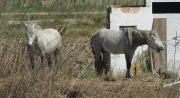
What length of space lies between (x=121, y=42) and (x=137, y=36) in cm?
59

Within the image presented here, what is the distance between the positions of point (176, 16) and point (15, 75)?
8.28 m

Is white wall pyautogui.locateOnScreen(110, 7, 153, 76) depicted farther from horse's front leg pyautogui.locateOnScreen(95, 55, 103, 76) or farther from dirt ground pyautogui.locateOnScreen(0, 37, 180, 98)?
dirt ground pyautogui.locateOnScreen(0, 37, 180, 98)

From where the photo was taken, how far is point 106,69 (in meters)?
12.9

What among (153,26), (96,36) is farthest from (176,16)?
(96,36)

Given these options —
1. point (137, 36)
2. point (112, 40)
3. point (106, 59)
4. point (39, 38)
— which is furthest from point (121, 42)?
point (39, 38)

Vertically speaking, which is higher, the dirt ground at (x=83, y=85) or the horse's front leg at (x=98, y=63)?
the dirt ground at (x=83, y=85)

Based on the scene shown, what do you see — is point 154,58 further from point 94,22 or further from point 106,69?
point 94,22

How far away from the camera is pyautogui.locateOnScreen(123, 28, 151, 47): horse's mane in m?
12.3

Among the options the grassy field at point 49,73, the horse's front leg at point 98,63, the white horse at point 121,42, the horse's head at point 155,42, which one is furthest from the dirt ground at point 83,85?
the horse's front leg at point 98,63

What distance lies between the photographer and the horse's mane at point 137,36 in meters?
12.3

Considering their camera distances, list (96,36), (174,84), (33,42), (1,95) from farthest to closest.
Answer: (96,36) → (33,42) → (174,84) → (1,95)

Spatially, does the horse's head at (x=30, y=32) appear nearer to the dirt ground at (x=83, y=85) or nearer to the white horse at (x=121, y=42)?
the white horse at (x=121, y=42)

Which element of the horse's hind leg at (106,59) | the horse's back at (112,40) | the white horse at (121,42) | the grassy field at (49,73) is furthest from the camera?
the horse's hind leg at (106,59)

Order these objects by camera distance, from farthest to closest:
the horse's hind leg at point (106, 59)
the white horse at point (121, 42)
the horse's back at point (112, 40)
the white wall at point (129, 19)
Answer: the white wall at point (129, 19) → the horse's hind leg at point (106, 59) → the horse's back at point (112, 40) → the white horse at point (121, 42)
